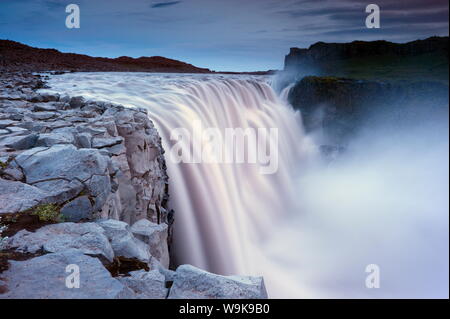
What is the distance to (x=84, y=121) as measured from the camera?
745 cm

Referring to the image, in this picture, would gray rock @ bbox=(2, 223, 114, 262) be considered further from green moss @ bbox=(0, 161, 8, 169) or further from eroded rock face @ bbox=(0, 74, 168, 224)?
green moss @ bbox=(0, 161, 8, 169)

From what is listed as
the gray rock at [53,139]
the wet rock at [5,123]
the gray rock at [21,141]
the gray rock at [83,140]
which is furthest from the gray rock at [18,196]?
the wet rock at [5,123]

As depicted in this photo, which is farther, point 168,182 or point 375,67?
point 375,67

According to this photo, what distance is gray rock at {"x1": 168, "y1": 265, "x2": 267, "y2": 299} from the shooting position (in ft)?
9.95

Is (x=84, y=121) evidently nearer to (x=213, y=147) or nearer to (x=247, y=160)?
(x=213, y=147)

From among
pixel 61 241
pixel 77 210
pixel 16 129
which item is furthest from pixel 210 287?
pixel 16 129

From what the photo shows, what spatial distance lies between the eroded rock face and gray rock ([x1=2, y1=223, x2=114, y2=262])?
0.50 metres

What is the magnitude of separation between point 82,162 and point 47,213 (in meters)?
1.01

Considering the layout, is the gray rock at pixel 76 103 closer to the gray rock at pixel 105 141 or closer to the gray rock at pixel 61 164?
the gray rock at pixel 105 141

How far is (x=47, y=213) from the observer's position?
4.10m

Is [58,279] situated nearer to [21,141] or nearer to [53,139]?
[53,139]
